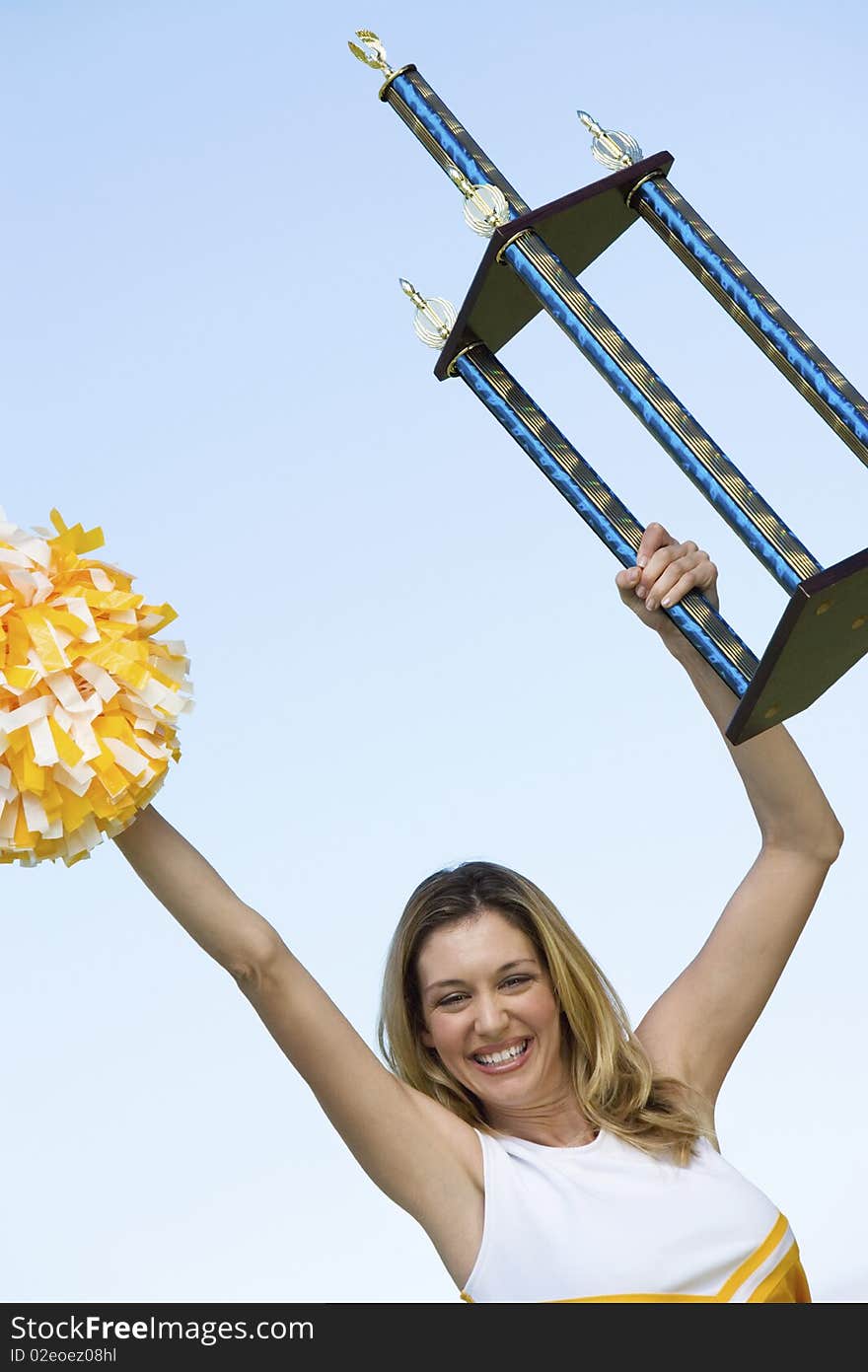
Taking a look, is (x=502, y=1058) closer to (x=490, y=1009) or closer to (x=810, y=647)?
(x=490, y=1009)

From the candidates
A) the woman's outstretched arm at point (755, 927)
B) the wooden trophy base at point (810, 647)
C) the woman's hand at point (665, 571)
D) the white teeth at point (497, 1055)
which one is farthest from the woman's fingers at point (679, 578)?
the white teeth at point (497, 1055)

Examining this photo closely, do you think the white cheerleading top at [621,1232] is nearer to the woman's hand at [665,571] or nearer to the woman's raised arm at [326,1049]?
the woman's raised arm at [326,1049]

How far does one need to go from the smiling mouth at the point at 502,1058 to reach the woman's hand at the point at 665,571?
72cm

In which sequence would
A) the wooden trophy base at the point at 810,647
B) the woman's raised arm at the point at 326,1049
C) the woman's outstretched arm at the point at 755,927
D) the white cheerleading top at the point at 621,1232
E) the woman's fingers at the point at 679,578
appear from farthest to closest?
the woman's outstretched arm at the point at 755,927, the white cheerleading top at the point at 621,1232, the woman's fingers at the point at 679,578, the woman's raised arm at the point at 326,1049, the wooden trophy base at the point at 810,647

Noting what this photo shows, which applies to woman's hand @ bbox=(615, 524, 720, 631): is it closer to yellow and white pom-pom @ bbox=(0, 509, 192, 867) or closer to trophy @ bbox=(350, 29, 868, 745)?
trophy @ bbox=(350, 29, 868, 745)

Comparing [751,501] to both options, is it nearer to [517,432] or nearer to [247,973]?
[517,432]

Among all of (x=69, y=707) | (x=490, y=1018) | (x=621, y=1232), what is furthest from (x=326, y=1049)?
(x=69, y=707)

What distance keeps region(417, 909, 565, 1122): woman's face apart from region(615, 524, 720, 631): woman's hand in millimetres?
603

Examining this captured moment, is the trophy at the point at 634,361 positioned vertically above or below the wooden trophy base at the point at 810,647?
above

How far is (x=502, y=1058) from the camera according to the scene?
2.54 meters

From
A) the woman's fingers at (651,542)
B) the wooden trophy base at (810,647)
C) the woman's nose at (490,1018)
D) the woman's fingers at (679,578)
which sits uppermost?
the woman's fingers at (651,542)

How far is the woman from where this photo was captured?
2236 mm

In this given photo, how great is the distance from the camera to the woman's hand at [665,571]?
7.18 feet
